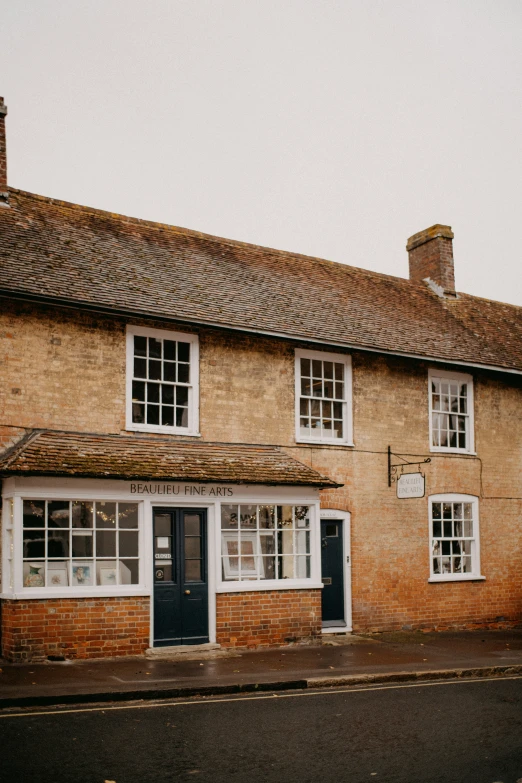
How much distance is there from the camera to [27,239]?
1471cm

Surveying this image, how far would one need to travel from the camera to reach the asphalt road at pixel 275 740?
645cm

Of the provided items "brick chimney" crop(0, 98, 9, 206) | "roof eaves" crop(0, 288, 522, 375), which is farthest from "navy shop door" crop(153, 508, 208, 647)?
"brick chimney" crop(0, 98, 9, 206)

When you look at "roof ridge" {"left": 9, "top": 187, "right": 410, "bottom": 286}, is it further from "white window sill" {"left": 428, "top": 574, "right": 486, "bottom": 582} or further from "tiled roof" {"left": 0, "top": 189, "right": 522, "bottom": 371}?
"white window sill" {"left": 428, "top": 574, "right": 486, "bottom": 582}

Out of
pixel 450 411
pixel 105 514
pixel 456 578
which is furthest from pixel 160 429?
pixel 456 578

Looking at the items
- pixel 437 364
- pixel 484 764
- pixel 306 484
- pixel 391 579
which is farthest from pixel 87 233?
pixel 484 764

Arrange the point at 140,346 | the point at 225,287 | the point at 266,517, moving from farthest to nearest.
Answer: the point at 225,287 < the point at 266,517 < the point at 140,346

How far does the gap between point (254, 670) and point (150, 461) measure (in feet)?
12.5

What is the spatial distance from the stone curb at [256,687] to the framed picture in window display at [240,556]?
372 centimetres

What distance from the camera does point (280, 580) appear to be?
579 inches

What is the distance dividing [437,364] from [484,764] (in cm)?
1217

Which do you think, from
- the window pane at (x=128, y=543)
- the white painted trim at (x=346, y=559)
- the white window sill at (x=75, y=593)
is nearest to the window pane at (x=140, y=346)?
the window pane at (x=128, y=543)

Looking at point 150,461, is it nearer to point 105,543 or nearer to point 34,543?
point 105,543

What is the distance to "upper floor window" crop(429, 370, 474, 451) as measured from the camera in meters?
18.3

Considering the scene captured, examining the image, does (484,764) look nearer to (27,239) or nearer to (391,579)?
(391,579)
